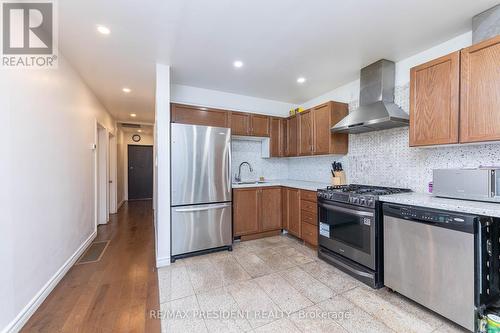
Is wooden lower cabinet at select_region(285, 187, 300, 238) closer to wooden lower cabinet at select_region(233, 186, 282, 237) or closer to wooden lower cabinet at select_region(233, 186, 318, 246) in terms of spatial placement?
wooden lower cabinet at select_region(233, 186, 318, 246)

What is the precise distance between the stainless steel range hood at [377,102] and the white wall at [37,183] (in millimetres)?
3281

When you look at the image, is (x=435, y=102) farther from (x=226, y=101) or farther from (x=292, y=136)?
(x=226, y=101)

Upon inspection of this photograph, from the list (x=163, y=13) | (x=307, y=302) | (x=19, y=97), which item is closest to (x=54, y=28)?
(x=19, y=97)

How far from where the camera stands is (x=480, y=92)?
171 cm

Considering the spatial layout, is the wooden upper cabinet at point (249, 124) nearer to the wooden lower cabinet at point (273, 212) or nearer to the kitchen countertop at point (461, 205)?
the wooden lower cabinet at point (273, 212)

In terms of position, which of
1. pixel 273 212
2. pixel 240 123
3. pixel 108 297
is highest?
pixel 240 123

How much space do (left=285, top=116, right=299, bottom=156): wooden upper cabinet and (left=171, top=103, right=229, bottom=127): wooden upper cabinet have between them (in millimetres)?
1272

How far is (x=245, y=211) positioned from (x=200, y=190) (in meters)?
0.87

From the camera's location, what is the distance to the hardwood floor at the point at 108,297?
65.3 inches

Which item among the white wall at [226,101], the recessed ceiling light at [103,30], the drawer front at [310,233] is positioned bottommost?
the drawer front at [310,233]

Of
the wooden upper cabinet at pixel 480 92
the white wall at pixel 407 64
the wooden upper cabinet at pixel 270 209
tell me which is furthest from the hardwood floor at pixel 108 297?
the white wall at pixel 407 64

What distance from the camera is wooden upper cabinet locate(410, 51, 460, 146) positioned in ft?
6.08

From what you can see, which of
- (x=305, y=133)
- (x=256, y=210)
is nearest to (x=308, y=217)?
(x=256, y=210)

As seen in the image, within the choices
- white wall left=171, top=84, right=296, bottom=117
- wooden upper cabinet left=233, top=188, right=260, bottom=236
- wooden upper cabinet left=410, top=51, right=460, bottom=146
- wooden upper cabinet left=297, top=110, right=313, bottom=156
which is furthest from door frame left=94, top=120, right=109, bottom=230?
wooden upper cabinet left=410, top=51, right=460, bottom=146
